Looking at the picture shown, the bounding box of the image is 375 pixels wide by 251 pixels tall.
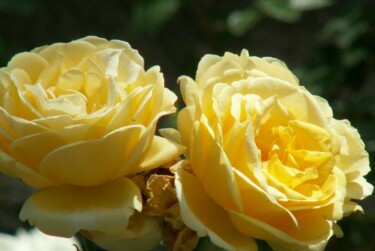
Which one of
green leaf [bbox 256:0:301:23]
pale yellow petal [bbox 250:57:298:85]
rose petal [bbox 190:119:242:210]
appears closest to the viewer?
rose petal [bbox 190:119:242:210]

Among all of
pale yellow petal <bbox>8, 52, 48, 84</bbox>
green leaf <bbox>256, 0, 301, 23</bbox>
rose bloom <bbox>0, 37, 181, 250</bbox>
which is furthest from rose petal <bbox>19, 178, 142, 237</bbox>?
green leaf <bbox>256, 0, 301, 23</bbox>

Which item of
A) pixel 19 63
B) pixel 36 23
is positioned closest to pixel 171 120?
pixel 19 63

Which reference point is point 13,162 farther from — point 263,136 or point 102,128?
point 263,136

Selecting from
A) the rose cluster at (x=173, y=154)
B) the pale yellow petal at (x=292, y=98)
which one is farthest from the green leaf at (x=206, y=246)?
the pale yellow petal at (x=292, y=98)

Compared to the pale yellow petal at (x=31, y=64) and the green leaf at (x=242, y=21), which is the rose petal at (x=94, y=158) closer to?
the pale yellow petal at (x=31, y=64)

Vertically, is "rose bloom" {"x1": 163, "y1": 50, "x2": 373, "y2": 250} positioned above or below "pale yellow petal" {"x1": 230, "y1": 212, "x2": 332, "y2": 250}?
above

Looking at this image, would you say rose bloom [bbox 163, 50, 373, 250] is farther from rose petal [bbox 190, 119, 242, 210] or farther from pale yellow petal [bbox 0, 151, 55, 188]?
pale yellow petal [bbox 0, 151, 55, 188]

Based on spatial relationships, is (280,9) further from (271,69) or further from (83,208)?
(83,208)
